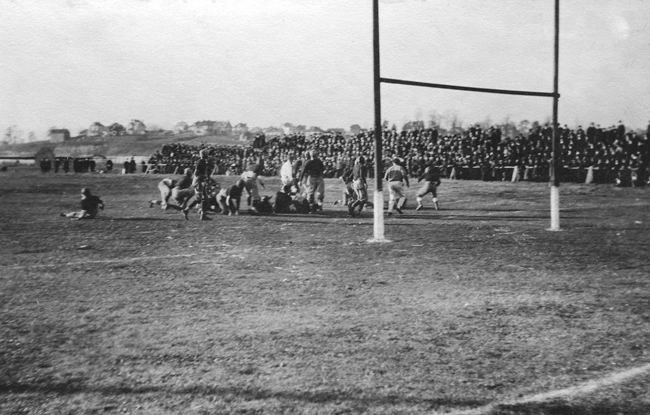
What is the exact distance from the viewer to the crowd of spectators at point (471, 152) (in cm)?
2331

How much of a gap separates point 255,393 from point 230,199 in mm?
12613

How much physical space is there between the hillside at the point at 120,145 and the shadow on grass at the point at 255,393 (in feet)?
53.5

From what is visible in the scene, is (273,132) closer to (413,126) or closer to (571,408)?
(413,126)

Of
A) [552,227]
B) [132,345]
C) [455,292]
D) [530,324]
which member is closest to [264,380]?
[132,345]

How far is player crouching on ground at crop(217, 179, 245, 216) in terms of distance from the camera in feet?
52.8

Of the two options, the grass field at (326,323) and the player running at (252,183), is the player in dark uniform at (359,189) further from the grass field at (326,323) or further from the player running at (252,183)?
the grass field at (326,323)

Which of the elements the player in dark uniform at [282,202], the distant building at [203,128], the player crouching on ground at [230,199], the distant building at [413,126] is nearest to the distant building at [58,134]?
the player crouching on ground at [230,199]

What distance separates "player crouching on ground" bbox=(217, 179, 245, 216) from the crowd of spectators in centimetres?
699

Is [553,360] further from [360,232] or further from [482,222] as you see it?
[482,222]

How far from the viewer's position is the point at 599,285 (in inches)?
275

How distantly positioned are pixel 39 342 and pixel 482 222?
1140 cm

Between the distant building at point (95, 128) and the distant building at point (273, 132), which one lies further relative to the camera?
the distant building at point (273, 132)

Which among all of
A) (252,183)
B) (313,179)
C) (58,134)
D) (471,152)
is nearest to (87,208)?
(58,134)

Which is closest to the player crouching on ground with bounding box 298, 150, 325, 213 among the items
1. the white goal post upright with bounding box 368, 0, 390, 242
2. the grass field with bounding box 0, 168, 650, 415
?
the grass field with bounding box 0, 168, 650, 415
